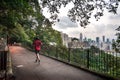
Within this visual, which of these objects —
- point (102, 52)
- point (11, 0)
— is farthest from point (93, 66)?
point (11, 0)

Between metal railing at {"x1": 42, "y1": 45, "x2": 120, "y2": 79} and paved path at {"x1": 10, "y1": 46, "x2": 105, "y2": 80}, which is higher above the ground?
metal railing at {"x1": 42, "y1": 45, "x2": 120, "y2": 79}

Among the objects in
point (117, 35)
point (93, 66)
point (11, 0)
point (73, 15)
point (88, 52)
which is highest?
point (11, 0)

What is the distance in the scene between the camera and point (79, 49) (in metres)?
15.9

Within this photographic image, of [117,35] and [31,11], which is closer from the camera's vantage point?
[117,35]

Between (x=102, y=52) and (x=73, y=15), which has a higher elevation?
(x=73, y=15)

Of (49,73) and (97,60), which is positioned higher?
(97,60)

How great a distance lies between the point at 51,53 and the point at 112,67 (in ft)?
44.9

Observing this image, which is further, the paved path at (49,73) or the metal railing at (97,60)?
the paved path at (49,73)

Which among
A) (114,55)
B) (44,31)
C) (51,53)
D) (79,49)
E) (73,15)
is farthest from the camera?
(44,31)

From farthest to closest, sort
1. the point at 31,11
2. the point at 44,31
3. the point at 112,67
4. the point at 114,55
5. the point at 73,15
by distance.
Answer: the point at 44,31 → the point at 31,11 → the point at 73,15 → the point at 112,67 → the point at 114,55

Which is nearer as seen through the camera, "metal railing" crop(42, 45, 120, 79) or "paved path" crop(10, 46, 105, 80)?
"metal railing" crop(42, 45, 120, 79)

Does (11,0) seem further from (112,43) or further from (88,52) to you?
(112,43)

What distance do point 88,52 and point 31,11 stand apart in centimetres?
963

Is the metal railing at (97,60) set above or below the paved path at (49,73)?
above
